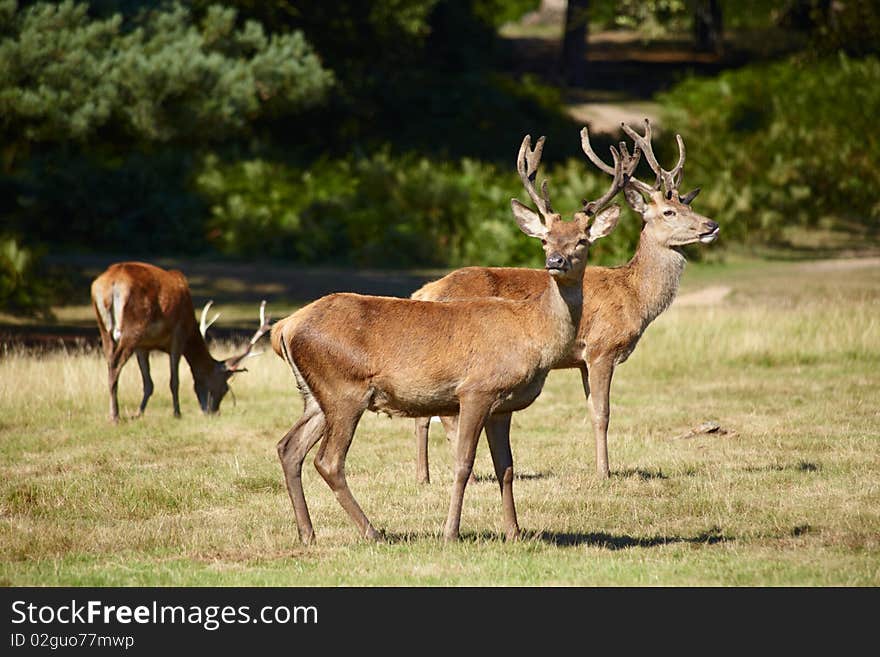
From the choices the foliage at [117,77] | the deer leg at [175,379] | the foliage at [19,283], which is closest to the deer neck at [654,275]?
the deer leg at [175,379]

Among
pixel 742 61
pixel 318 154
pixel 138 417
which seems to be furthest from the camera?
pixel 742 61

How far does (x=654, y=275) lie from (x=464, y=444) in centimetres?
407

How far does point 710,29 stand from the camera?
52000 millimetres

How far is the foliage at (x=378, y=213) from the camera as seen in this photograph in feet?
95.3

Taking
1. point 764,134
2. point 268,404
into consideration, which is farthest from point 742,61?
point 268,404

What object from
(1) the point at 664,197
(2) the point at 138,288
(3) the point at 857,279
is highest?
(1) the point at 664,197

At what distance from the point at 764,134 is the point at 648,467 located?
26233mm

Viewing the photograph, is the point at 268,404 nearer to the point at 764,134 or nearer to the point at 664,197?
the point at 664,197

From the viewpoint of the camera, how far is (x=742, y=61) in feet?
165

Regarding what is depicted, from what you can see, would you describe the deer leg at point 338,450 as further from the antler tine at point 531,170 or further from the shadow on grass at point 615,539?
the antler tine at point 531,170

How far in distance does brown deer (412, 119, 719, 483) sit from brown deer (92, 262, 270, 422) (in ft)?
8.03

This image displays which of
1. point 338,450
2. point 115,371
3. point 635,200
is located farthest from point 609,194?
point 115,371

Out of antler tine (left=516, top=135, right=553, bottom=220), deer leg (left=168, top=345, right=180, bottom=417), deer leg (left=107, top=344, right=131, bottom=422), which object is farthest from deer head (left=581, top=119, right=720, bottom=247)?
deer leg (left=107, top=344, right=131, bottom=422)

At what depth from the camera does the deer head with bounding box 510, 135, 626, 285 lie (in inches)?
336
